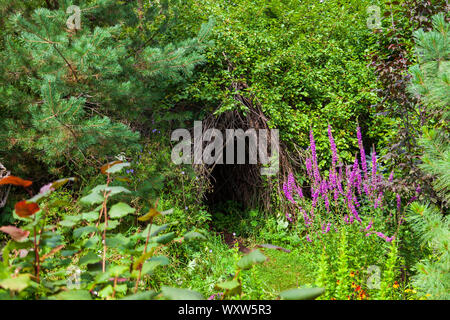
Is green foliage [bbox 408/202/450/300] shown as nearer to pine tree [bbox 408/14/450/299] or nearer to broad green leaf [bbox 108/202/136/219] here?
pine tree [bbox 408/14/450/299]

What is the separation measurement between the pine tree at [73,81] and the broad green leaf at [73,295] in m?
1.69

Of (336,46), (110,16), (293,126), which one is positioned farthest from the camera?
(336,46)

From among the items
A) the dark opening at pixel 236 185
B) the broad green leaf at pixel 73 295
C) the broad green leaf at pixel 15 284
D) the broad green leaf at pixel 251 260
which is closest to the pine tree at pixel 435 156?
the broad green leaf at pixel 251 260

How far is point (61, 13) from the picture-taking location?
9.56 feet

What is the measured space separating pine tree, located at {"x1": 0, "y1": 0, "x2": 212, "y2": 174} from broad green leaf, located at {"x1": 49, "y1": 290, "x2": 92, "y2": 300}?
169 cm

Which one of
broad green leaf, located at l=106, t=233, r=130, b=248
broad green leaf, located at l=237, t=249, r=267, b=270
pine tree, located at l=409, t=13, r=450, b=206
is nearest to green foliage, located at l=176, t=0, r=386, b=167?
pine tree, located at l=409, t=13, r=450, b=206

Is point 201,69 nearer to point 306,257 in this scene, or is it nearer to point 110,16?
point 110,16

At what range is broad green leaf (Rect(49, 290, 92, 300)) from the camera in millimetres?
1134

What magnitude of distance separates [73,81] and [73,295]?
227cm

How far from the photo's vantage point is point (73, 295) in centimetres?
115

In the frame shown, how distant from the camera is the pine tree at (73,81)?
8.78ft

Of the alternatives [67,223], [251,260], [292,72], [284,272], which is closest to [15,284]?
[67,223]
